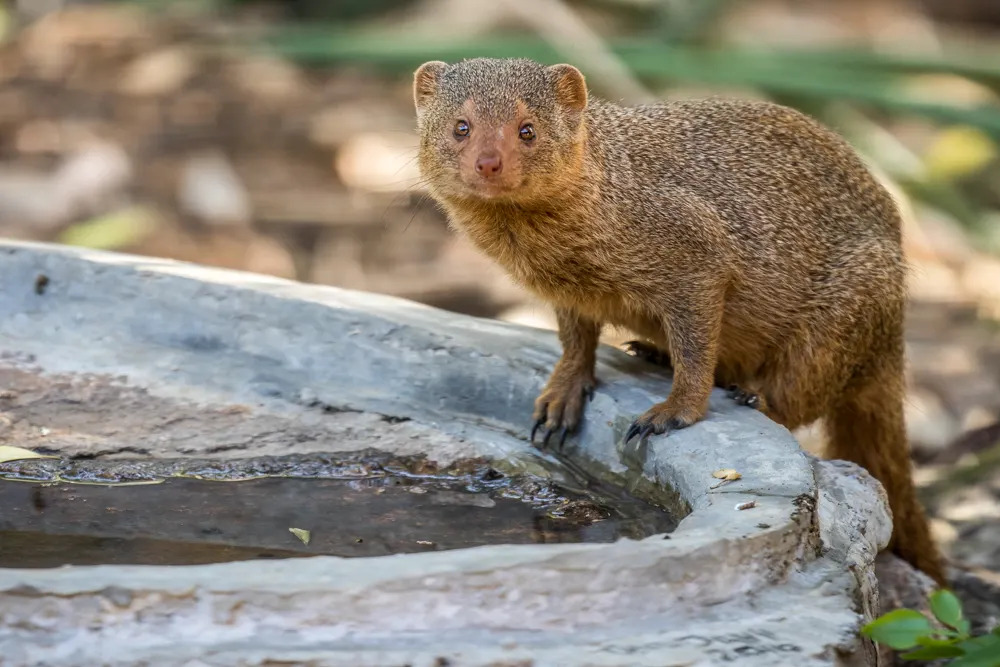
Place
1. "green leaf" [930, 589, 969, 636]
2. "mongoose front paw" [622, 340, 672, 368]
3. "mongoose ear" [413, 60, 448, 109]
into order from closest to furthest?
"green leaf" [930, 589, 969, 636] < "mongoose ear" [413, 60, 448, 109] < "mongoose front paw" [622, 340, 672, 368]

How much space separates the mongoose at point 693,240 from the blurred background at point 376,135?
1.21m

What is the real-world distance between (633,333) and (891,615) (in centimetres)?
156

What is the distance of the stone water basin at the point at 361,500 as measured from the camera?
1890 mm

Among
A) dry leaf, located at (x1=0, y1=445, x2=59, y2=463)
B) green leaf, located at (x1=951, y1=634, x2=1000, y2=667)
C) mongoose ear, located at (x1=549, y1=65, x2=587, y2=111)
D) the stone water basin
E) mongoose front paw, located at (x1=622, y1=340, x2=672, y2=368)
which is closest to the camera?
the stone water basin

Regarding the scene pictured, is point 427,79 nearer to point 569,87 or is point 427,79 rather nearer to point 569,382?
point 569,87

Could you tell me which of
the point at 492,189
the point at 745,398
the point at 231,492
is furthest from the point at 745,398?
the point at 231,492

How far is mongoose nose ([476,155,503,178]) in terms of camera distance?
305cm

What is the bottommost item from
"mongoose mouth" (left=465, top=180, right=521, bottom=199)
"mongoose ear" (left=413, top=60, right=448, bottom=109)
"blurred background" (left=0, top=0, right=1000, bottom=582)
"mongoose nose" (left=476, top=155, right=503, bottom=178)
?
"blurred background" (left=0, top=0, right=1000, bottom=582)

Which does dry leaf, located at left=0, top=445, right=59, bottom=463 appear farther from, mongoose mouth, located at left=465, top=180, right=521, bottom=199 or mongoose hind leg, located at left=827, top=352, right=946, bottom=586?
mongoose hind leg, located at left=827, top=352, right=946, bottom=586

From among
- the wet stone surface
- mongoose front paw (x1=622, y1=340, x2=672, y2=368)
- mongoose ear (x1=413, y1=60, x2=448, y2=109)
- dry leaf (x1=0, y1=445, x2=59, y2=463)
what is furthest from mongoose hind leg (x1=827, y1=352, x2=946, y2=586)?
dry leaf (x1=0, y1=445, x2=59, y2=463)

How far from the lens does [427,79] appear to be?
3465 mm

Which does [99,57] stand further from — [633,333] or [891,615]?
[891,615]

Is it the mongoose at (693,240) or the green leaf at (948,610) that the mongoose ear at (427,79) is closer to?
the mongoose at (693,240)

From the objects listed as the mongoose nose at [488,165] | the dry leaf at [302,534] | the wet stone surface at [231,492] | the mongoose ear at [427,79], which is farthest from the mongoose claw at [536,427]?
the mongoose ear at [427,79]
